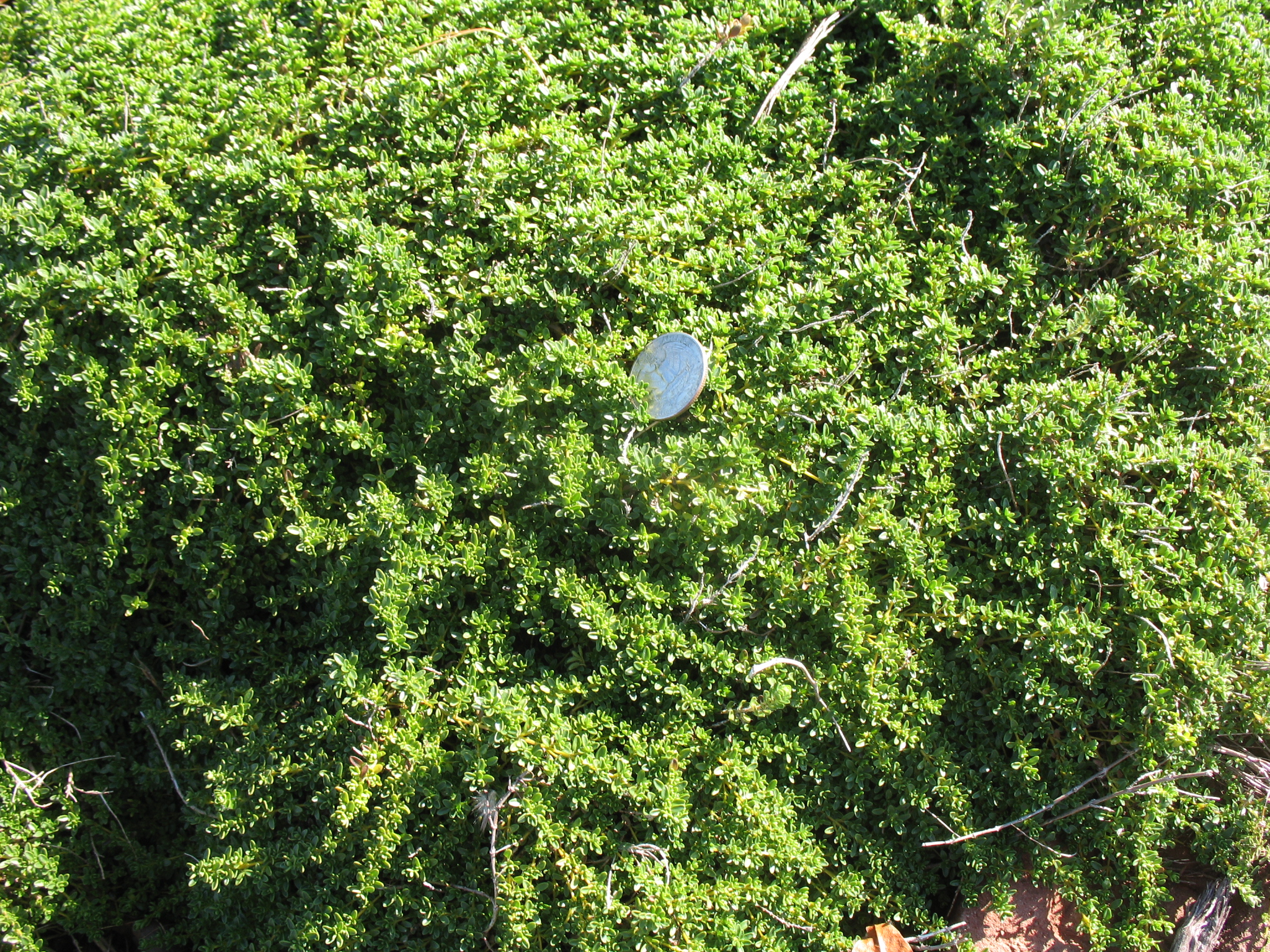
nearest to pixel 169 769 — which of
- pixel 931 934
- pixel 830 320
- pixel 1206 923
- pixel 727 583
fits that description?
pixel 727 583

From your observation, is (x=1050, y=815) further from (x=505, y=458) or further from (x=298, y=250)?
(x=298, y=250)

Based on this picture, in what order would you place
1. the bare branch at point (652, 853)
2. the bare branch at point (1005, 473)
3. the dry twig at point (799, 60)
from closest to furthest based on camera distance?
the bare branch at point (652, 853), the bare branch at point (1005, 473), the dry twig at point (799, 60)

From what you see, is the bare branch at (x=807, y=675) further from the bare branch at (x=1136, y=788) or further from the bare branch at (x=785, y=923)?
the bare branch at (x=1136, y=788)

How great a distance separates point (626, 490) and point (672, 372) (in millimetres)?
408

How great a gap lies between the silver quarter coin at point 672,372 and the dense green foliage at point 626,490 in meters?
0.11

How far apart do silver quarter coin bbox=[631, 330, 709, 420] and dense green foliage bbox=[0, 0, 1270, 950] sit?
0.11 metres

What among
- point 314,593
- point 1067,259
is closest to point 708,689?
point 314,593

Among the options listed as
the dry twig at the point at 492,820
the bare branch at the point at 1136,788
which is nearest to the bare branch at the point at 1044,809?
the bare branch at the point at 1136,788

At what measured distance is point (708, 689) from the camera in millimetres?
2941

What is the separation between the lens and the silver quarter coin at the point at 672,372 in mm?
2953

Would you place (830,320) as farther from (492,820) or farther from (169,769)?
(169,769)

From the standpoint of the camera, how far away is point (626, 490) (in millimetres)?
2998

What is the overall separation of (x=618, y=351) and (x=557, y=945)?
1830mm

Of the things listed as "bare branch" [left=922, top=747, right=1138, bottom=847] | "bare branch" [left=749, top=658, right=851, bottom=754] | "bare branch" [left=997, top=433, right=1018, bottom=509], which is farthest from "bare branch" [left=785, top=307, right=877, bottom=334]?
"bare branch" [left=922, top=747, right=1138, bottom=847]
